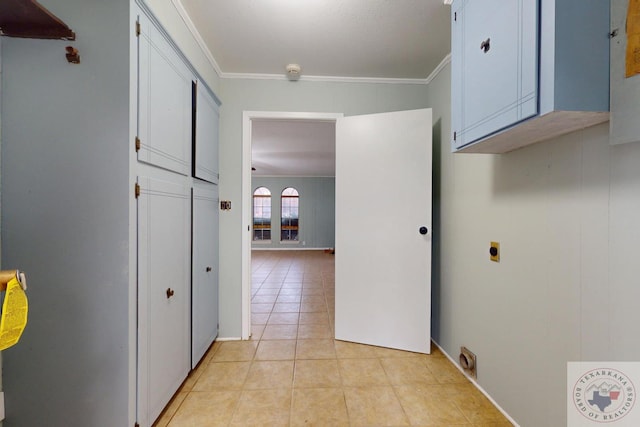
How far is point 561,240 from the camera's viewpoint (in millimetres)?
1134

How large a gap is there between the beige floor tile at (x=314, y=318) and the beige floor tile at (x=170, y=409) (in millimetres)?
1307

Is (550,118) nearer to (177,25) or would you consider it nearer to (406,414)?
(406,414)

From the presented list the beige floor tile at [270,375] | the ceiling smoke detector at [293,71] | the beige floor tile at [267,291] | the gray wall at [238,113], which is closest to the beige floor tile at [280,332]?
the gray wall at [238,113]

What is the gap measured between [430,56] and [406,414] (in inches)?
97.8

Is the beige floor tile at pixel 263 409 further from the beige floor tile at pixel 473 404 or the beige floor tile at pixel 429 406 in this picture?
the beige floor tile at pixel 473 404

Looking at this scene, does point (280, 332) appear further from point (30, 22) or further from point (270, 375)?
point (30, 22)

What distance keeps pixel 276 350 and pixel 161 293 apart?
1.16m

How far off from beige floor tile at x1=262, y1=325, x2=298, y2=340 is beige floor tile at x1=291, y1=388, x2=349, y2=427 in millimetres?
771

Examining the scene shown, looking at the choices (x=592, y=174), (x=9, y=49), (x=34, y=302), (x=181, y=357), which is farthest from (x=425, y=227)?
(x=9, y=49)

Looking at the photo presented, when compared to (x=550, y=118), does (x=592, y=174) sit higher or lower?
lower

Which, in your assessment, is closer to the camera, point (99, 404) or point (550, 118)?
point (550, 118)

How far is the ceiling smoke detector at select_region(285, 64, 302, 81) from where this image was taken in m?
2.17

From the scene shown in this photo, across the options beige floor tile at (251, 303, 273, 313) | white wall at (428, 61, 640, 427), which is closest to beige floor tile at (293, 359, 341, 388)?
white wall at (428, 61, 640, 427)

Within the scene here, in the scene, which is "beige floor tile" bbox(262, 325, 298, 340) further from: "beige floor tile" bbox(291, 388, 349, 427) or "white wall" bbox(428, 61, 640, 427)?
"white wall" bbox(428, 61, 640, 427)
